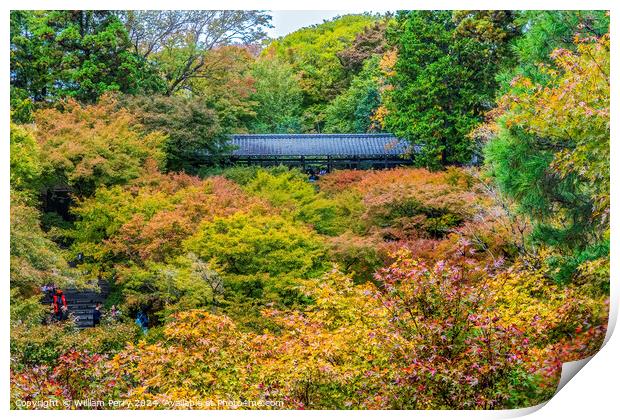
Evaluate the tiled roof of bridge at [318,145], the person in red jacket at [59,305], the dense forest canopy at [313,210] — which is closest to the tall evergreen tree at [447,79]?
the dense forest canopy at [313,210]

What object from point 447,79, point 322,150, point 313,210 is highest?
point 447,79

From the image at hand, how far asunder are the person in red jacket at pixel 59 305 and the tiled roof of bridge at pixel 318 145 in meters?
2.73

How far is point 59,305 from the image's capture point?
8445 millimetres

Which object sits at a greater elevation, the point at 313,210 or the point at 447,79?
the point at 447,79

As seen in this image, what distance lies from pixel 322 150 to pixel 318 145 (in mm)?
79

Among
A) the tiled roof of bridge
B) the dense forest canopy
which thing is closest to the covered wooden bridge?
the tiled roof of bridge

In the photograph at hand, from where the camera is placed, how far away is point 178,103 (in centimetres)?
1005

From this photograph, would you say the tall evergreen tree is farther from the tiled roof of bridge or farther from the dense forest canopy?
the tiled roof of bridge

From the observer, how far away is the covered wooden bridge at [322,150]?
32.3 ft

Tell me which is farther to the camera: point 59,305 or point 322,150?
point 322,150

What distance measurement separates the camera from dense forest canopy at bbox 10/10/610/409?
724 centimetres

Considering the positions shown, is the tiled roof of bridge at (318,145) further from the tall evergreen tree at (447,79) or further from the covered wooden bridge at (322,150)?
the tall evergreen tree at (447,79)

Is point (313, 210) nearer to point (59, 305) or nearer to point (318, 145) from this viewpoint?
point (318, 145)

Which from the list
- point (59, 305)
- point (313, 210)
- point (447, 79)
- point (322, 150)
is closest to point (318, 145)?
point (322, 150)
